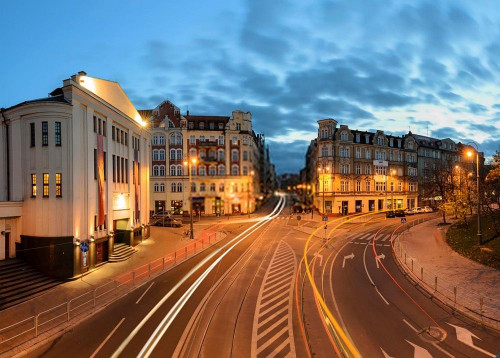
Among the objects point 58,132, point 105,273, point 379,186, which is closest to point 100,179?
point 58,132

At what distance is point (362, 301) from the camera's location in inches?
688

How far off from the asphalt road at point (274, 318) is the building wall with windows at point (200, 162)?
41.0 meters

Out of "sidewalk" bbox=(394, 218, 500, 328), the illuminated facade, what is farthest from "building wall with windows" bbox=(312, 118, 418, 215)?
the illuminated facade

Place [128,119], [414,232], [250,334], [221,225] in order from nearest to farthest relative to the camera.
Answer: [250,334] < [128,119] < [414,232] < [221,225]

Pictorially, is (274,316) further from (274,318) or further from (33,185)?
(33,185)

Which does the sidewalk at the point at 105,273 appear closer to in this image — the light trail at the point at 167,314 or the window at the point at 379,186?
the light trail at the point at 167,314

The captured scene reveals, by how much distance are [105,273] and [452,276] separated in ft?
82.9

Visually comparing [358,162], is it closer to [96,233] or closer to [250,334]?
[96,233]

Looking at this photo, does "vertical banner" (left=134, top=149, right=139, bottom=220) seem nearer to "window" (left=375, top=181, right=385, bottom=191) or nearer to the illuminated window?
the illuminated window

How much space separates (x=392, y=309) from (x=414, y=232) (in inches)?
1131

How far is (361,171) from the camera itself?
6694cm

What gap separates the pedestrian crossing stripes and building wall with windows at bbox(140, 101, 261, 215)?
142ft

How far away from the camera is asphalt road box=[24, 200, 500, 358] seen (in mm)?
12414

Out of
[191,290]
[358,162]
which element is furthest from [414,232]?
[191,290]
